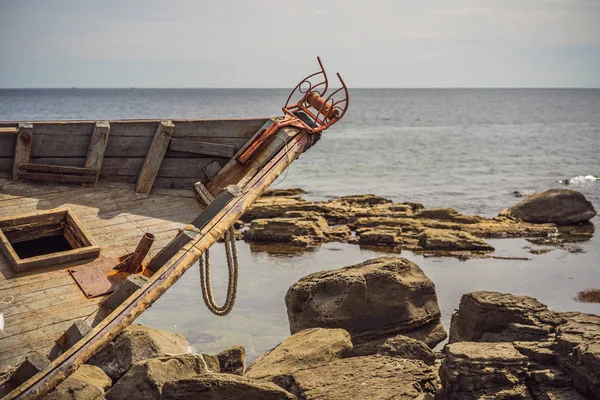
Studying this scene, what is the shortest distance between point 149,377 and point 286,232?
10.8m

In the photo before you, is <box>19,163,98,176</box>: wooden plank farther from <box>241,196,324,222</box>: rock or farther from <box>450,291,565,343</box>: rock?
<box>241,196,324,222</box>: rock

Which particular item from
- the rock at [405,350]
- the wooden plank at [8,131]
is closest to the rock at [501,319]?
the rock at [405,350]

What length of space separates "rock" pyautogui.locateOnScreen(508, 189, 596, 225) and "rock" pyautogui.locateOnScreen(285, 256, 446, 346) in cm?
1094

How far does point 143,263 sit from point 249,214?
1249 centimetres

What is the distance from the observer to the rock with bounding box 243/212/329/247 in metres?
17.2

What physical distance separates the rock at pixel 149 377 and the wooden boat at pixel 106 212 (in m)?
0.72

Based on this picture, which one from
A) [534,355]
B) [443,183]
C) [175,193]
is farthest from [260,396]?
[443,183]

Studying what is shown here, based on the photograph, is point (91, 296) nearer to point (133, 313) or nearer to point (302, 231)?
point (133, 313)

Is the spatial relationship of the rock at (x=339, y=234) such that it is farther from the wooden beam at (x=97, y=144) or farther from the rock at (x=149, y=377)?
the rock at (x=149, y=377)

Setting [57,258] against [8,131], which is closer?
[57,258]

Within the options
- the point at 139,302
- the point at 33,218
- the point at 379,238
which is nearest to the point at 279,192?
the point at 379,238

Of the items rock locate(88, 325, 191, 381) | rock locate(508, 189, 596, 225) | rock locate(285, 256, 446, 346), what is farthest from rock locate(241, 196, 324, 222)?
rock locate(88, 325, 191, 381)

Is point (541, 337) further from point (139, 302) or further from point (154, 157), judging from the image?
point (154, 157)

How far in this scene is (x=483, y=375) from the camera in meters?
6.81
